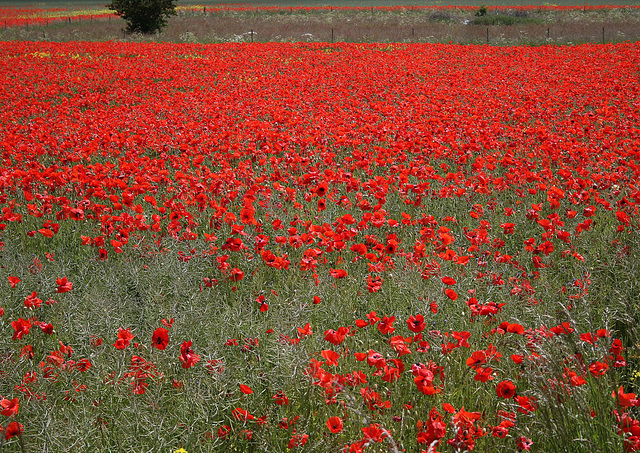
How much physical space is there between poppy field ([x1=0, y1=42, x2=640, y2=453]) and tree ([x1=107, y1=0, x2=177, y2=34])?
2564cm

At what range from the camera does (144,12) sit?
31.5 m

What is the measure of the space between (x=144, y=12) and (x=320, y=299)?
3317 centimetres

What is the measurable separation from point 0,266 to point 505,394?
11.8 feet

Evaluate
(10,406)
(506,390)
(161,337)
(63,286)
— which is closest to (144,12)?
(63,286)

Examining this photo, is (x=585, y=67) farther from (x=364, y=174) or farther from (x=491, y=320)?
(x=491, y=320)

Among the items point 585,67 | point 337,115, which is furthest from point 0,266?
point 585,67

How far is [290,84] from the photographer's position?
41.5 feet

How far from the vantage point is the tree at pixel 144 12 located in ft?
102

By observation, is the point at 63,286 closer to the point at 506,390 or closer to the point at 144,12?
the point at 506,390

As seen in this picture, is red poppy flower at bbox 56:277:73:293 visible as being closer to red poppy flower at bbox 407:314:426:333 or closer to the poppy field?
the poppy field

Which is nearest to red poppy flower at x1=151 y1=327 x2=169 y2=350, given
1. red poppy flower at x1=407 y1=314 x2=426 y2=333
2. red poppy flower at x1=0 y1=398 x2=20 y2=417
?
red poppy flower at x1=0 y1=398 x2=20 y2=417

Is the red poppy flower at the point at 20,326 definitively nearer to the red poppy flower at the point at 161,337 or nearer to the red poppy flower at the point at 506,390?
the red poppy flower at the point at 161,337

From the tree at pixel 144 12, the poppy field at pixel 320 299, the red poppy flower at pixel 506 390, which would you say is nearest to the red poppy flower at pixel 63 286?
the poppy field at pixel 320 299

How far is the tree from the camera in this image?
3095 cm
